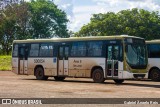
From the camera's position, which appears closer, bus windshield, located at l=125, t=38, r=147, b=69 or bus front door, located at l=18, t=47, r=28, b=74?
bus windshield, located at l=125, t=38, r=147, b=69

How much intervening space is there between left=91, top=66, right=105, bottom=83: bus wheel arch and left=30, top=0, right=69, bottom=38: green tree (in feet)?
184

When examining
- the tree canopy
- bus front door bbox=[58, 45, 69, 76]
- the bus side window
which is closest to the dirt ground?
bus front door bbox=[58, 45, 69, 76]

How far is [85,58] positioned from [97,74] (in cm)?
131

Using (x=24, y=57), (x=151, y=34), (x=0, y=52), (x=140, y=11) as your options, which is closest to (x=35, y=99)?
(x=24, y=57)

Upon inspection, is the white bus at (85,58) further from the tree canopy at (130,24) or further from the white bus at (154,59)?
the tree canopy at (130,24)

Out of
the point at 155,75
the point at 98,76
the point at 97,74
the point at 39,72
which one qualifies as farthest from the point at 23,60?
the point at 155,75

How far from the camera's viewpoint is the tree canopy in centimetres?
6069

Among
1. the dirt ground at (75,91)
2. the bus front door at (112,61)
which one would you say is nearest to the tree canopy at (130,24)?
the bus front door at (112,61)

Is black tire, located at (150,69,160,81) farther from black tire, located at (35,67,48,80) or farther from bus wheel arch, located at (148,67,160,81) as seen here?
black tire, located at (35,67,48,80)

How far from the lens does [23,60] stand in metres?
27.7

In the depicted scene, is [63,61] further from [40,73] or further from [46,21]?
[46,21]

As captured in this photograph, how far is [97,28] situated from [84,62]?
136 ft

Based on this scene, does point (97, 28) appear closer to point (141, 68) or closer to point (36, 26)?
point (36, 26)

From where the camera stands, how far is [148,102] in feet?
43.3
